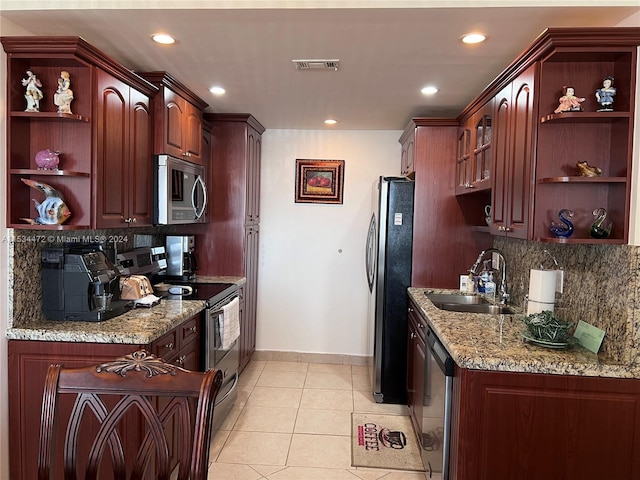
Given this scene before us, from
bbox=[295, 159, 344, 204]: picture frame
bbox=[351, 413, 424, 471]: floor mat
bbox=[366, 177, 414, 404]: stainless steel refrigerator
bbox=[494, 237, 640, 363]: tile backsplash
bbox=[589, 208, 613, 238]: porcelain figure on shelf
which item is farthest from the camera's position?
bbox=[295, 159, 344, 204]: picture frame

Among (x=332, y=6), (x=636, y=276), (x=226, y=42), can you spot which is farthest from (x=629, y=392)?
(x=226, y=42)

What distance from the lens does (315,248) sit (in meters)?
4.71

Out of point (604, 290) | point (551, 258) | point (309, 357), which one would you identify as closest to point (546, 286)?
point (551, 258)

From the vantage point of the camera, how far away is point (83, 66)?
2232mm

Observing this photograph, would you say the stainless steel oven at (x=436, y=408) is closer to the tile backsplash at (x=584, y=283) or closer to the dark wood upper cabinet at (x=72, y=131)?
the tile backsplash at (x=584, y=283)

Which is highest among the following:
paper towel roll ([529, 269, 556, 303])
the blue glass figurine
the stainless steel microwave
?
the stainless steel microwave

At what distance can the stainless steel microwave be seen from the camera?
3.01m

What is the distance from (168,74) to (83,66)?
2.37 feet

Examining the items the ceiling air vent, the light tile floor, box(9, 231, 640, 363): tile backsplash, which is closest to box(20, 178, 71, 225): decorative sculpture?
box(9, 231, 640, 363): tile backsplash

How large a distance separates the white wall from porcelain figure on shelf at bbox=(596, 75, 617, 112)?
2.70 m

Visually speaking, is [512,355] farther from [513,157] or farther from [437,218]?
[437,218]

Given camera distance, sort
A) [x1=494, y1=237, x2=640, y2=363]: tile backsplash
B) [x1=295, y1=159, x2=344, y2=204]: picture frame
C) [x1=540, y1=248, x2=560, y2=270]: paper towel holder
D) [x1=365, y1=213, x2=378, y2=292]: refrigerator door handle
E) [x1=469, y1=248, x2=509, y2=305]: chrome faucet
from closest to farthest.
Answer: [x1=494, y1=237, x2=640, y2=363]: tile backsplash < [x1=540, y1=248, x2=560, y2=270]: paper towel holder < [x1=469, y1=248, x2=509, y2=305]: chrome faucet < [x1=365, y1=213, x2=378, y2=292]: refrigerator door handle < [x1=295, y1=159, x2=344, y2=204]: picture frame

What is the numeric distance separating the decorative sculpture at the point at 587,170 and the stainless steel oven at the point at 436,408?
3.31 ft

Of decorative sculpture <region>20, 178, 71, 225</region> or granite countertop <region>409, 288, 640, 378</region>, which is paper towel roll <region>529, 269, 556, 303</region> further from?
decorative sculpture <region>20, 178, 71, 225</region>
